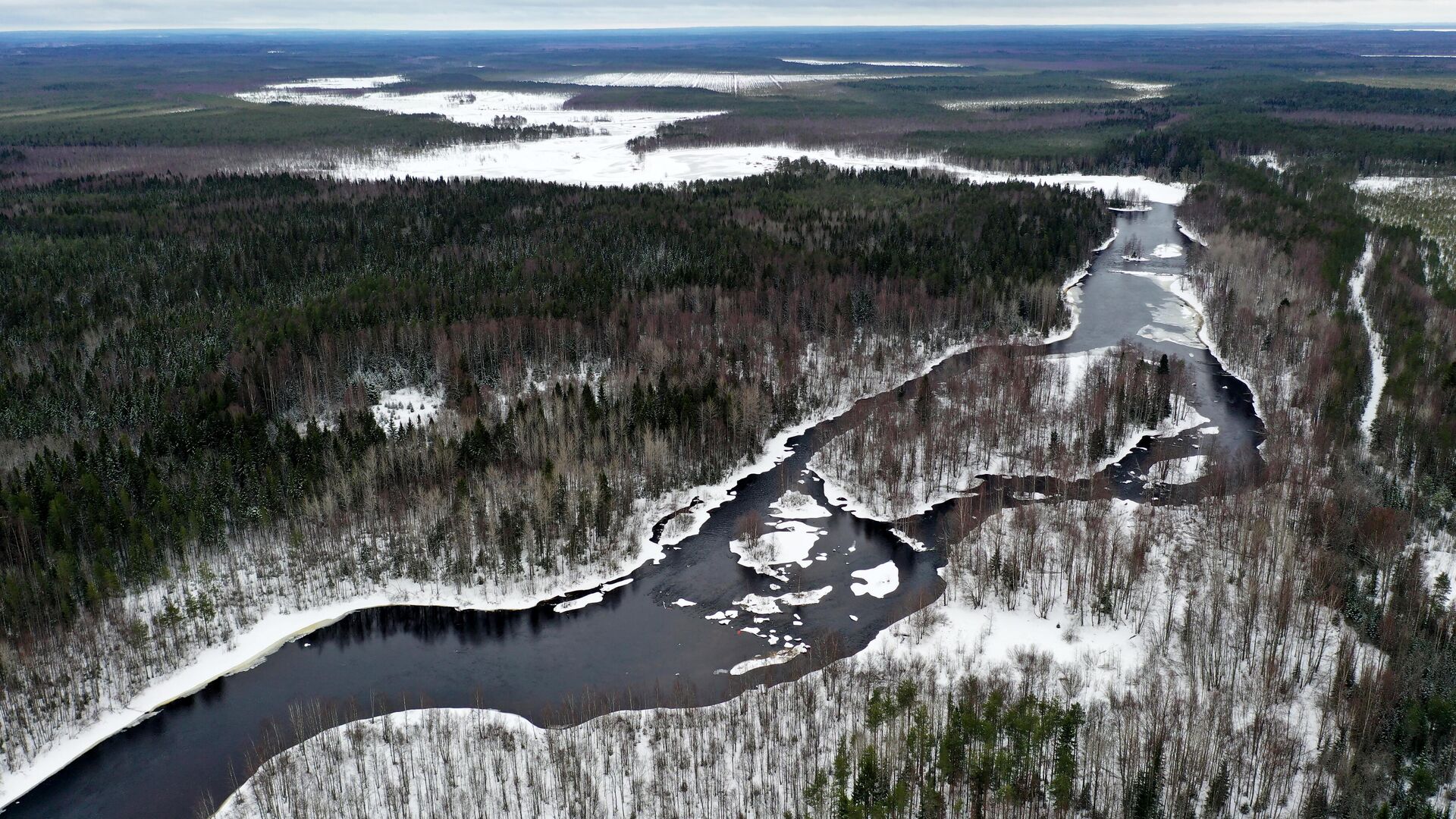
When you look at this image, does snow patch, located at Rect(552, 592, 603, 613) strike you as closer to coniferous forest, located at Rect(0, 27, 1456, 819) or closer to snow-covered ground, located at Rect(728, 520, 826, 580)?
coniferous forest, located at Rect(0, 27, 1456, 819)

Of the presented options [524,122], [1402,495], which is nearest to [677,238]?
[1402,495]

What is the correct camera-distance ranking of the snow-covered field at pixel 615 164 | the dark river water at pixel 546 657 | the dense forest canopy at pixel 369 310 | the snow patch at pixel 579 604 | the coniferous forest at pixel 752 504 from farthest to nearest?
the snow-covered field at pixel 615 164 < the dense forest canopy at pixel 369 310 < the snow patch at pixel 579 604 < the dark river water at pixel 546 657 < the coniferous forest at pixel 752 504

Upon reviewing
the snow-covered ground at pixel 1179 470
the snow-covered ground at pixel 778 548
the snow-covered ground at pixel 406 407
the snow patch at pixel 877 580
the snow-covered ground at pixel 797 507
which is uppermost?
the snow-covered ground at pixel 406 407

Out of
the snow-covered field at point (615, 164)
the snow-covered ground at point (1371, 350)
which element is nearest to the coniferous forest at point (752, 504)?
the snow-covered ground at point (1371, 350)

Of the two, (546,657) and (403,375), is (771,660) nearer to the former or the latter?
(546,657)

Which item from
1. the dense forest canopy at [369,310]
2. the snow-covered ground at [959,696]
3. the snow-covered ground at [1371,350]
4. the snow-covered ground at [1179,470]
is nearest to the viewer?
the snow-covered ground at [959,696]

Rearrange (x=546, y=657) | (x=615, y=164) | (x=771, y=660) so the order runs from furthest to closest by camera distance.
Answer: (x=615, y=164), (x=546, y=657), (x=771, y=660)

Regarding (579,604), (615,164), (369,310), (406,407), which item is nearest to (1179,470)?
(579,604)

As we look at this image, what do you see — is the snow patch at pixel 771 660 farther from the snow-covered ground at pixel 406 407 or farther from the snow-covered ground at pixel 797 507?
the snow-covered ground at pixel 406 407

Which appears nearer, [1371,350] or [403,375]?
[403,375]
